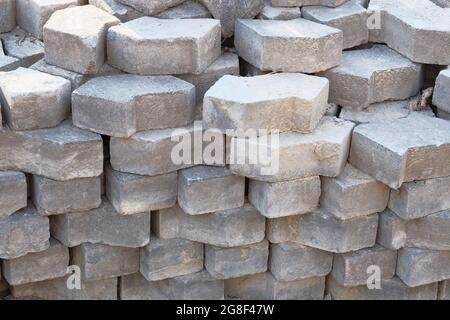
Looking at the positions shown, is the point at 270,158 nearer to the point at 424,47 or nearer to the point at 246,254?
the point at 246,254

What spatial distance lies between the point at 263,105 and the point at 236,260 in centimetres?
102

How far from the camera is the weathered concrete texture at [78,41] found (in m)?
4.92

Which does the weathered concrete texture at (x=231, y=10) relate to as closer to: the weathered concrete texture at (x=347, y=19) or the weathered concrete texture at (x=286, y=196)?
the weathered concrete texture at (x=347, y=19)

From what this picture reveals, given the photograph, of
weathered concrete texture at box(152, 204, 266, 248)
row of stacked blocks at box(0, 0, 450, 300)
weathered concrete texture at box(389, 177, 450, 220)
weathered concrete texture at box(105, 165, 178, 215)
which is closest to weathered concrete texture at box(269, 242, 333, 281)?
row of stacked blocks at box(0, 0, 450, 300)

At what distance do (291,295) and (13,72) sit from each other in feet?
7.02

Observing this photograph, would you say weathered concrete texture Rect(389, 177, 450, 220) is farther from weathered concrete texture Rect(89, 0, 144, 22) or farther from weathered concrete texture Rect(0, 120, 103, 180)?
weathered concrete texture Rect(89, 0, 144, 22)

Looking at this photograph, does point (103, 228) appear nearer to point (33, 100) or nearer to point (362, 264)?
point (33, 100)

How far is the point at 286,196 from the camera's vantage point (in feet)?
16.3

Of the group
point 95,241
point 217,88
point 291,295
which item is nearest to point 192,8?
point 217,88

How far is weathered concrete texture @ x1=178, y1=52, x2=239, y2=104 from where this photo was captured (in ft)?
16.9

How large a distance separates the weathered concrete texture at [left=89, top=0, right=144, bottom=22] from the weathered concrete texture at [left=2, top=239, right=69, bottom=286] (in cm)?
140

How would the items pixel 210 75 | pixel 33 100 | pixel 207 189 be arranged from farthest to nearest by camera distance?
pixel 210 75 < pixel 207 189 < pixel 33 100

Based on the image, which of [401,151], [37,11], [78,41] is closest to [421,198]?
[401,151]

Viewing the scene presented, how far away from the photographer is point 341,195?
4.94m
